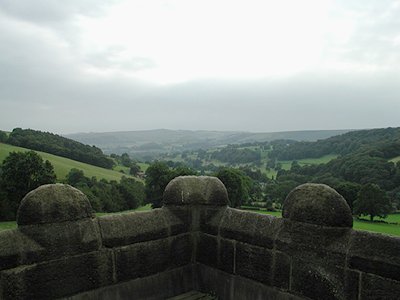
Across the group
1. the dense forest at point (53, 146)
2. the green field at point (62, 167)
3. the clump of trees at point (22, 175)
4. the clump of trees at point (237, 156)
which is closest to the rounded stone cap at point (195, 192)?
the clump of trees at point (22, 175)

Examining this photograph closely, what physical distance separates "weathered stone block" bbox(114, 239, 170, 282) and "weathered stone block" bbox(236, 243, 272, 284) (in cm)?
95

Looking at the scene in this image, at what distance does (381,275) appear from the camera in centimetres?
320

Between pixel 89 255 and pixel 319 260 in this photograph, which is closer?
pixel 319 260

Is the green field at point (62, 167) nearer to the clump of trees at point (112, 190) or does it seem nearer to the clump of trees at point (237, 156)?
the clump of trees at point (112, 190)

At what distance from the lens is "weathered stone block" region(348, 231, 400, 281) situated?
3.14 meters

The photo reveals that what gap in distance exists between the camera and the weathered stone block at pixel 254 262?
13.7 ft

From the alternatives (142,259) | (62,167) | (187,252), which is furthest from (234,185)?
(142,259)

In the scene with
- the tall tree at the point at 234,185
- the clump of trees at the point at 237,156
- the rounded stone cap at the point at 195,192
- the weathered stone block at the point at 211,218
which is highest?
the rounded stone cap at the point at 195,192

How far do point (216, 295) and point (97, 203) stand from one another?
53.3 metres

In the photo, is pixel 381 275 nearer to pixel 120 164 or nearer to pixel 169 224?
pixel 169 224

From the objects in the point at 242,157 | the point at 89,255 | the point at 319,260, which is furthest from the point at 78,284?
the point at 242,157

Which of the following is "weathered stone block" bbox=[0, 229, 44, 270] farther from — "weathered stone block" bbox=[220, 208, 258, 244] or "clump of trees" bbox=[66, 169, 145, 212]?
"clump of trees" bbox=[66, 169, 145, 212]

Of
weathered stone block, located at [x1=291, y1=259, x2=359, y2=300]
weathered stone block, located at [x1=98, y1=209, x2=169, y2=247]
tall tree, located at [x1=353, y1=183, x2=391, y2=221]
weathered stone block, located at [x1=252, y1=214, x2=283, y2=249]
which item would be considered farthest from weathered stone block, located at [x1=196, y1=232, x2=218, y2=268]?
tall tree, located at [x1=353, y1=183, x2=391, y2=221]

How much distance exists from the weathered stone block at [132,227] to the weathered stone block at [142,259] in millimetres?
79
